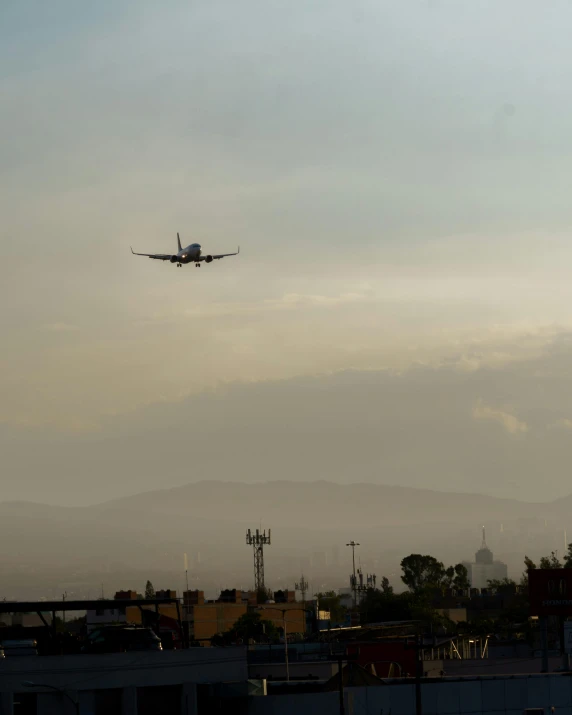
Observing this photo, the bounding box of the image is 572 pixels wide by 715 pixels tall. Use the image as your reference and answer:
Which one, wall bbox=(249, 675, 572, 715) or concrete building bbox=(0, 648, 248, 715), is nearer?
concrete building bbox=(0, 648, 248, 715)

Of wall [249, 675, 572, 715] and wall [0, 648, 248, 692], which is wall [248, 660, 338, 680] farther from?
wall [249, 675, 572, 715]

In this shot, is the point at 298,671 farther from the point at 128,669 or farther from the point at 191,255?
the point at 191,255

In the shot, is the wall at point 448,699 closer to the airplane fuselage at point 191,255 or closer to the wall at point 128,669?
the wall at point 128,669

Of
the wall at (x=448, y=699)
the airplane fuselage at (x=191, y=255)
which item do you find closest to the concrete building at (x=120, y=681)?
the wall at (x=448, y=699)

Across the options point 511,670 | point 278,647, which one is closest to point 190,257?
point 278,647

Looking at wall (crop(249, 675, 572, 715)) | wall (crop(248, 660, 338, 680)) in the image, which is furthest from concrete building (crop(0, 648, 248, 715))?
wall (crop(248, 660, 338, 680))

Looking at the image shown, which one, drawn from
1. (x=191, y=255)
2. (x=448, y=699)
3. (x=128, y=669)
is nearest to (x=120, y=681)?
(x=128, y=669)

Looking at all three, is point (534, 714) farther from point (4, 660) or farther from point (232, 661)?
point (4, 660)

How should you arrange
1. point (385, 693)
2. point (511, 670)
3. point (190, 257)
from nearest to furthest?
point (385, 693)
point (511, 670)
point (190, 257)
